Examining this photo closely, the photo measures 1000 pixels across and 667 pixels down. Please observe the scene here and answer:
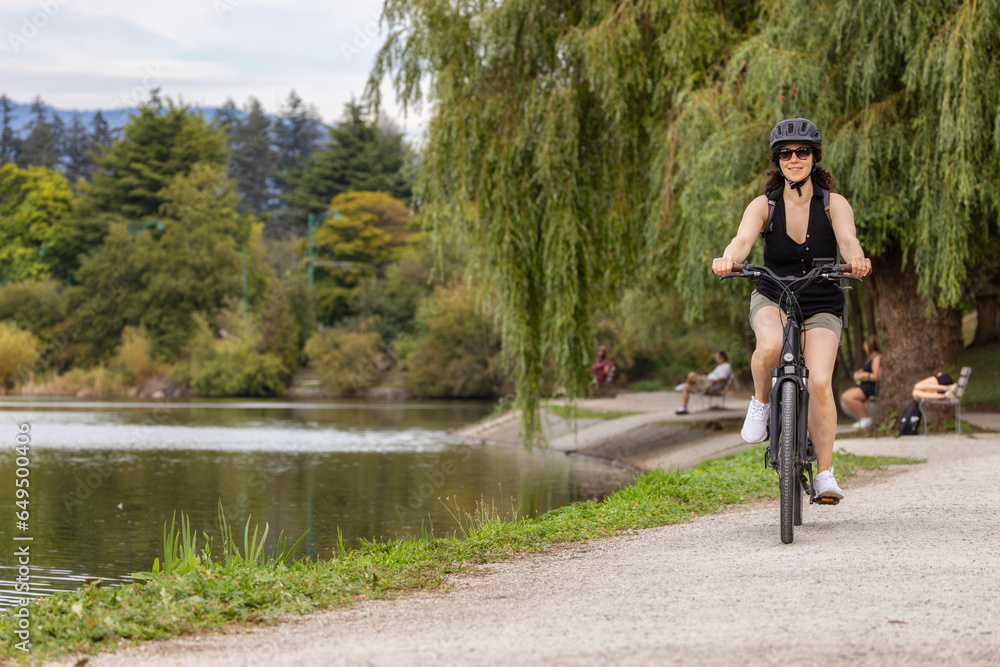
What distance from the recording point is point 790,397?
6.36 metres

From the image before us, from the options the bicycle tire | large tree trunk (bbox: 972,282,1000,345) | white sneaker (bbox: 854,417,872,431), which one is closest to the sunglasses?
the bicycle tire

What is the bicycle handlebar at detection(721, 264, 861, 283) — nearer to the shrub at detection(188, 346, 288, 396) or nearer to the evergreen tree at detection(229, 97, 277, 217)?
the shrub at detection(188, 346, 288, 396)

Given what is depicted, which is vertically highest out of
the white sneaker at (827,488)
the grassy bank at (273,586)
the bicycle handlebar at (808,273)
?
the bicycle handlebar at (808,273)

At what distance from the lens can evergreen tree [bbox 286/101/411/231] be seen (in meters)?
76.9

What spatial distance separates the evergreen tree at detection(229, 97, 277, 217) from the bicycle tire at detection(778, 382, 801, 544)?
363ft

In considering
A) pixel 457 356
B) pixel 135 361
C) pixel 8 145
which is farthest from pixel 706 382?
pixel 8 145

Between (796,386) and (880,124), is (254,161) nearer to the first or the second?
(880,124)

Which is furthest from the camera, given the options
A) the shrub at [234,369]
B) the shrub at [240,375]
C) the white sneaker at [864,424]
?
the shrub at [234,369]

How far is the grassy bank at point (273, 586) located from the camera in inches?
179

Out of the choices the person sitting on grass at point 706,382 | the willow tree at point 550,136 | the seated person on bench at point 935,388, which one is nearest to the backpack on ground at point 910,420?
the seated person on bench at point 935,388

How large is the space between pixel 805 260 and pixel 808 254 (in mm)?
42

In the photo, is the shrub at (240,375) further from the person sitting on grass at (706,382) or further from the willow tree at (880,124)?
the willow tree at (880,124)

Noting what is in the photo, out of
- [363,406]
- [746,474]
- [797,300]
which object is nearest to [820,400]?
[797,300]

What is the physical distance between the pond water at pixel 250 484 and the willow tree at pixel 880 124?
4.54 meters
